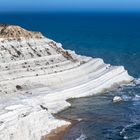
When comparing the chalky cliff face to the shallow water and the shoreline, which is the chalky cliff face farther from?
the shallow water

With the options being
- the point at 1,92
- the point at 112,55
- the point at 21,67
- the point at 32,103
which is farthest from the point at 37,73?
the point at 112,55

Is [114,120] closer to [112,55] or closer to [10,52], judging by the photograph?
[10,52]

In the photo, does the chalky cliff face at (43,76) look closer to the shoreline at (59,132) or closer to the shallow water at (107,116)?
the shoreline at (59,132)

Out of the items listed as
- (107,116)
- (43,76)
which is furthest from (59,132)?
(43,76)

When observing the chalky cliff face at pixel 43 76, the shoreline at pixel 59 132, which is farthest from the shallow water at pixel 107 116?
the chalky cliff face at pixel 43 76

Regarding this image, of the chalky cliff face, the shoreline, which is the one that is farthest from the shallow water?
the chalky cliff face

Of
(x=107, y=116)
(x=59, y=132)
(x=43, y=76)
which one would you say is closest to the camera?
(x=59, y=132)

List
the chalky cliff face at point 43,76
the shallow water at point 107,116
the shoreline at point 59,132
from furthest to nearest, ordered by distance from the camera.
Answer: the chalky cliff face at point 43,76, the shallow water at point 107,116, the shoreline at point 59,132

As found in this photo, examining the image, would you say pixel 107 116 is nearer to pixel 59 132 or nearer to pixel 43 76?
pixel 59 132
